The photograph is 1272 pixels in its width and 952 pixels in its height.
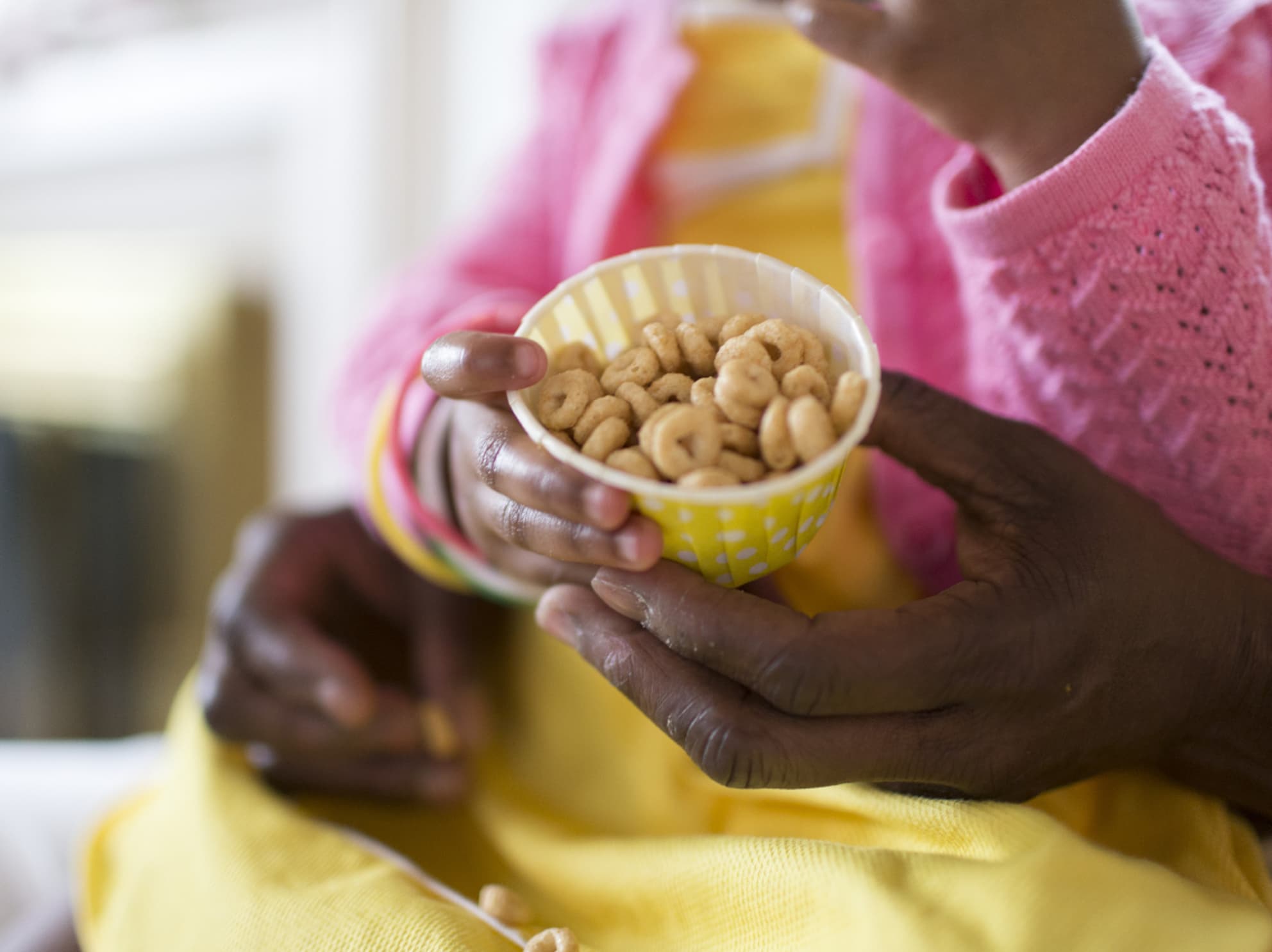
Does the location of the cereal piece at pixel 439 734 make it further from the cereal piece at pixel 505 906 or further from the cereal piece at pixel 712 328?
the cereal piece at pixel 712 328

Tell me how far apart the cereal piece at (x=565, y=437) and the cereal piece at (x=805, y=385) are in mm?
85

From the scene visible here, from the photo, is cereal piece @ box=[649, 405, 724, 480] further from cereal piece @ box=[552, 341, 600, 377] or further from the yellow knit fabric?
the yellow knit fabric

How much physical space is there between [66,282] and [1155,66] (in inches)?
59.8

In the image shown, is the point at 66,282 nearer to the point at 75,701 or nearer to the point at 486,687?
the point at 75,701

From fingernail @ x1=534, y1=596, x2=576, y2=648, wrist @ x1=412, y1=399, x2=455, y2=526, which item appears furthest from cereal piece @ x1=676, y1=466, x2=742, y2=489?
wrist @ x1=412, y1=399, x2=455, y2=526

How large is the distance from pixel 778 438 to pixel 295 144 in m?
→ 1.26

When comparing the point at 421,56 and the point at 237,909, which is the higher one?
the point at 421,56

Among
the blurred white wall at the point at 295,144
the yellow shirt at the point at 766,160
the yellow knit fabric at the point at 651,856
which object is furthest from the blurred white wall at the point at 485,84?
the yellow knit fabric at the point at 651,856

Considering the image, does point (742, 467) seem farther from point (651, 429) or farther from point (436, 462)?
point (436, 462)

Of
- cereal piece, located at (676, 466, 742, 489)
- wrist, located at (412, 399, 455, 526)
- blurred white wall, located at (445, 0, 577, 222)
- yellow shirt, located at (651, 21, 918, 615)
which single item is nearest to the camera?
cereal piece, located at (676, 466, 742, 489)

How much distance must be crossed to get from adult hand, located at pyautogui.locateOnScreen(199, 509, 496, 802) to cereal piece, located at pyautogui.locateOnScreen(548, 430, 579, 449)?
311 mm

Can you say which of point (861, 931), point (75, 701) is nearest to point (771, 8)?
point (861, 931)

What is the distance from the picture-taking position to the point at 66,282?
1.46 metres

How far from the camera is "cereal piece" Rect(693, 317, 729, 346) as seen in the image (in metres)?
0.41
